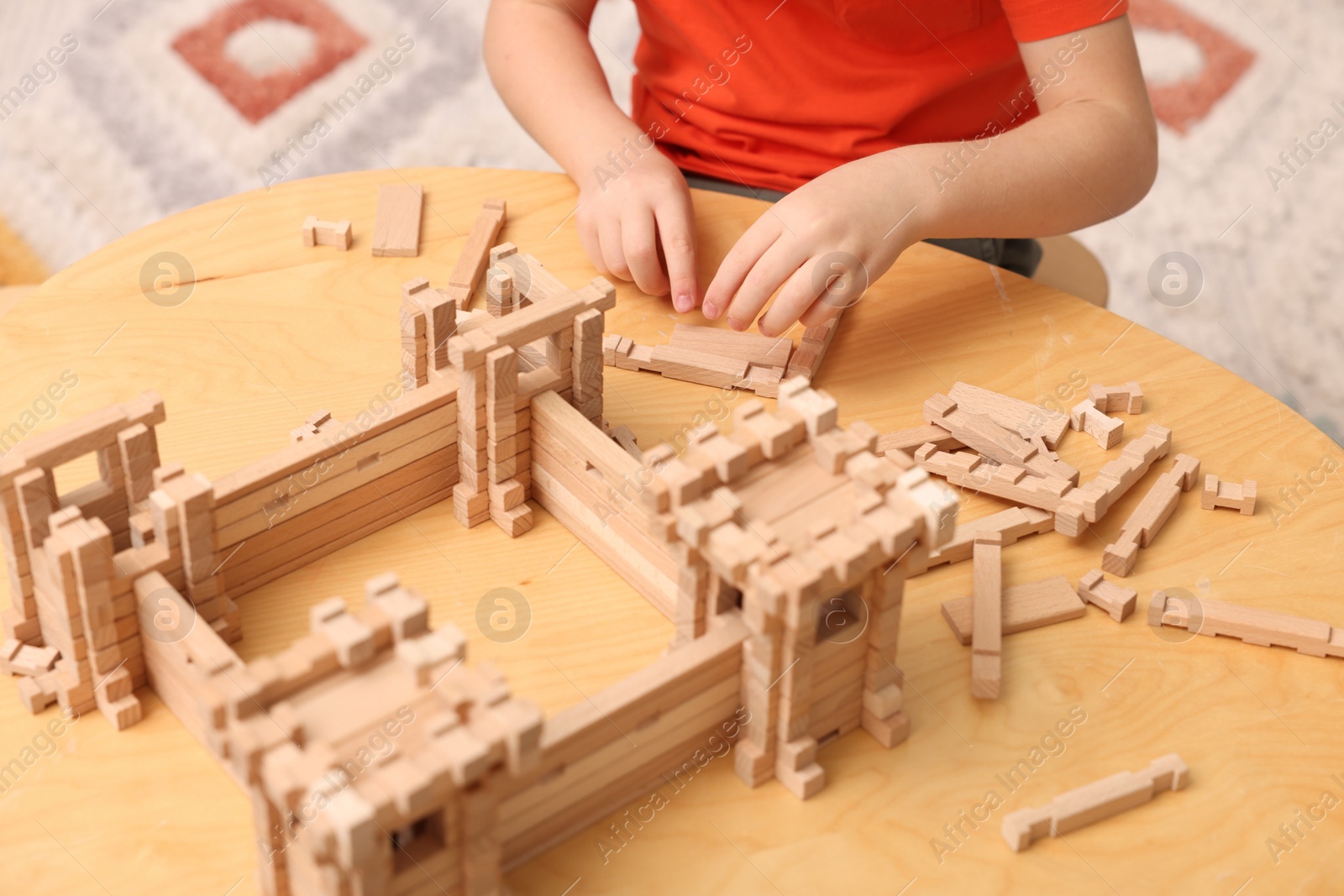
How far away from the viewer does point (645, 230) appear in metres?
2.12

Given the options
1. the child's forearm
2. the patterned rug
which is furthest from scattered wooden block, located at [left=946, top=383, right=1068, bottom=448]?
the patterned rug

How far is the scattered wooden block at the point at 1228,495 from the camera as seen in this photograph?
6.06 ft

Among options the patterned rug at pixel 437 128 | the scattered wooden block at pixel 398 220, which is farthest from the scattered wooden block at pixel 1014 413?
the patterned rug at pixel 437 128

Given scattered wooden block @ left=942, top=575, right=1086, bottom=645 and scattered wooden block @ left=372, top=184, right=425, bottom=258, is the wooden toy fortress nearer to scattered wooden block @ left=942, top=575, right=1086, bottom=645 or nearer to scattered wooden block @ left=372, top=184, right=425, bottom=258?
scattered wooden block @ left=942, top=575, right=1086, bottom=645

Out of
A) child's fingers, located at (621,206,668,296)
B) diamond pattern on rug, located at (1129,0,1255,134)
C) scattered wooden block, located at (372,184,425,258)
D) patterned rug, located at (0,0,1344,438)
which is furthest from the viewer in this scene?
diamond pattern on rug, located at (1129,0,1255,134)

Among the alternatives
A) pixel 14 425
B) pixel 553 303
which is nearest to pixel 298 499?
pixel 553 303

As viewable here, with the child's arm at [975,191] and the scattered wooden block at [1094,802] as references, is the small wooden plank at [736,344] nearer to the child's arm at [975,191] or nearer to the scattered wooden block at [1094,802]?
the child's arm at [975,191]

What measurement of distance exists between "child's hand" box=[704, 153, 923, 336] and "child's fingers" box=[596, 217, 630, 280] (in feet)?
0.53

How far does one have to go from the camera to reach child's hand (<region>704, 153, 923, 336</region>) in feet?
6.57

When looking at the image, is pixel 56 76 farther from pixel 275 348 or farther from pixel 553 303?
pixel 553 303

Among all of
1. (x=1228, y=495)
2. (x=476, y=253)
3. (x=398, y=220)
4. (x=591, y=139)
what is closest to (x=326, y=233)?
(x=398, y=220)

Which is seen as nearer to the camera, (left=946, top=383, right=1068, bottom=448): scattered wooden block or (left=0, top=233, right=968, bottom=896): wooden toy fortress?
(left=0, top=233, right=968, bottom=896): wooden toy fortress

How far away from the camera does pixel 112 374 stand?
1.99m

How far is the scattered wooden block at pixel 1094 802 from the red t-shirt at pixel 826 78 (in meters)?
1.21
